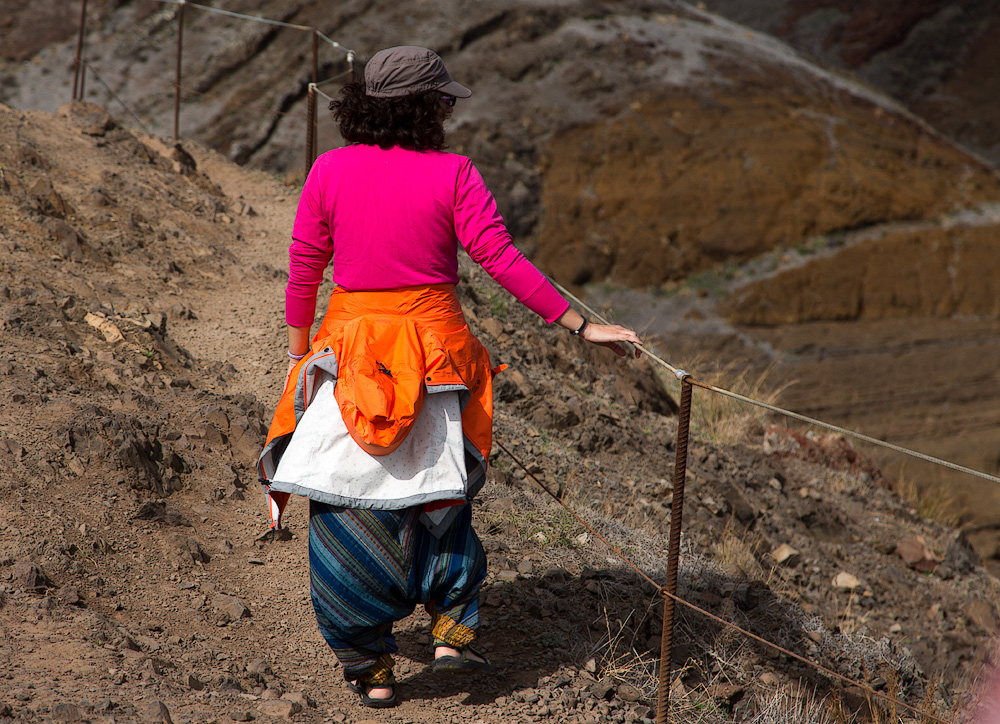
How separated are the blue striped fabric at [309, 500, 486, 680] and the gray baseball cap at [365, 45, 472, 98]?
3.06ft

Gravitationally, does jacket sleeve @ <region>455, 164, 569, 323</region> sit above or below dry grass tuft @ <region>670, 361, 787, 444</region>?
above

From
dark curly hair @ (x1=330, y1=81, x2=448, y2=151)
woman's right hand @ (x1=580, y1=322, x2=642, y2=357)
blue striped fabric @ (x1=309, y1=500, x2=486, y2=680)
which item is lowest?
blue striped fabric @ (x1=309, y1=500, x2=486, y2=680)

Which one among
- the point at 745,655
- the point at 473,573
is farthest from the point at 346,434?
the point at 745,655

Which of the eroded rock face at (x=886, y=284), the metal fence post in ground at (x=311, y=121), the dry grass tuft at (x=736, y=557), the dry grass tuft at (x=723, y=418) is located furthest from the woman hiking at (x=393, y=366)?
the eroded rock face at (x=886, y=284)

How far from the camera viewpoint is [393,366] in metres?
1.92

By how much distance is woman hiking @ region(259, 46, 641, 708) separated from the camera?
191 centimetres

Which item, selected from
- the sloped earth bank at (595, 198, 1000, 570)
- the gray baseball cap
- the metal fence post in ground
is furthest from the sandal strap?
the sloped earth bank at (595, 198, 1000, 570)

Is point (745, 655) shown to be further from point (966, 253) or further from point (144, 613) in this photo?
point (966, 253)

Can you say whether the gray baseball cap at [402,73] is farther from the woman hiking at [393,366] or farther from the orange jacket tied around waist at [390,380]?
the orange jacket tied around waist at [390,380]

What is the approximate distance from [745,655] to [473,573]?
5.31 feet

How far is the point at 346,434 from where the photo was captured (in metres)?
1.94

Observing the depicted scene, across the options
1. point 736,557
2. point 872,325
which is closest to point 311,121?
point 736,557

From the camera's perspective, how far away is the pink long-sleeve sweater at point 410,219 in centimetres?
193

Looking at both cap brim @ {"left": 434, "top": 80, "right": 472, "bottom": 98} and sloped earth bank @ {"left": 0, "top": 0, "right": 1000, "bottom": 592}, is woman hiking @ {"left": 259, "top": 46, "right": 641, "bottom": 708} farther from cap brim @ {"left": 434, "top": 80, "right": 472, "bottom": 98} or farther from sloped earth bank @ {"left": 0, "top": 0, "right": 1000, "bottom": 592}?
sloped earth bank @ {"left": 0, "top": 0, "right": 1000, "bottom": 592}
